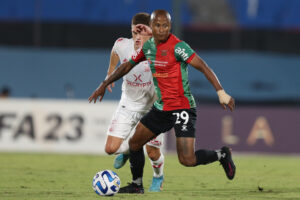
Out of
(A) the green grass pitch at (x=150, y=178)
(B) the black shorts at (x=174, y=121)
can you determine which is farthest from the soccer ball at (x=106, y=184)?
(B) the black shorts at (x=174, y=121)

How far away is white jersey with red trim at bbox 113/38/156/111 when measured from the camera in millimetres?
8164

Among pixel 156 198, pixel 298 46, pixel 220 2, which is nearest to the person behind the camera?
A: pixel 156 198

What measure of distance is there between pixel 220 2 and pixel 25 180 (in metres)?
22.2

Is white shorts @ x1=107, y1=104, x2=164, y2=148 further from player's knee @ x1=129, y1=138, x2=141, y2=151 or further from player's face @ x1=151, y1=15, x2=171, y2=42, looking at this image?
player's face @ x1=151, y1=15, x2=171, y2=42

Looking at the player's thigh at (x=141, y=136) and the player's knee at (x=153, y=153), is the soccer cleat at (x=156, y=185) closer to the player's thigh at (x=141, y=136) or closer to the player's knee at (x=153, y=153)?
the player's knee at (x=153, y=153)

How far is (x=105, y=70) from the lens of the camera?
2462 cm

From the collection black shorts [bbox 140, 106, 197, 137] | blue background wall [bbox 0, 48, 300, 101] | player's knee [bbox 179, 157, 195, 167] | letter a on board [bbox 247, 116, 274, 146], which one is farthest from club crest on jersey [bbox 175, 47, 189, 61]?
blue background wall [bbox 0, 48, 300, 101]

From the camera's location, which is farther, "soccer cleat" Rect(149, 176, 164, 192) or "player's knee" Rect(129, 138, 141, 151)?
"soccer cleat" Rect(149, 176, 164, 192)

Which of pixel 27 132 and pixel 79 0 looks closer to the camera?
pixel 27 132

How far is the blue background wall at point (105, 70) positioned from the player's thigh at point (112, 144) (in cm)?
1565

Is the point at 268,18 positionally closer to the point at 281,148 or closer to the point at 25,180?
the point at 281,148

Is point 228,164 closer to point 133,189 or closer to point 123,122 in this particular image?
point 133,189

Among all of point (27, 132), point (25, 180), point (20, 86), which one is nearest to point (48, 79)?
point (20, 86)

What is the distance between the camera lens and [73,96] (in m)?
23.8
